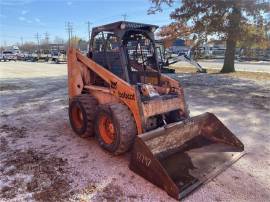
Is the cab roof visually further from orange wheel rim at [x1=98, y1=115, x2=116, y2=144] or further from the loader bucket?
the loader bucket

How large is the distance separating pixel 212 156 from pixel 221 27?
1295 centimetres

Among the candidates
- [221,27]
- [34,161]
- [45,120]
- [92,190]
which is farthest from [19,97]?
[221,27]

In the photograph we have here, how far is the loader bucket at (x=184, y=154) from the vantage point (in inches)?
134

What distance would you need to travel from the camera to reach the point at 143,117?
4160 mm

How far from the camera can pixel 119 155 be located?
14.3 ft

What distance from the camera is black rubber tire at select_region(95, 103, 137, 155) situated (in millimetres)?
4070

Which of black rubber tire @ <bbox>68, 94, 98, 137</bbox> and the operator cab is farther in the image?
black rubber tire @ <bbox>68, 94, 98, 137</bbox>

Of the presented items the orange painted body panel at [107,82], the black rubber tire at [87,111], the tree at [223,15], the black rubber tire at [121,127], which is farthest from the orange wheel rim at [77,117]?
the tree at [223,15]

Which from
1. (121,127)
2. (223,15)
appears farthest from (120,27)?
(223,15)

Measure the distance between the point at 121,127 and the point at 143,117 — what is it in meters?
0.39

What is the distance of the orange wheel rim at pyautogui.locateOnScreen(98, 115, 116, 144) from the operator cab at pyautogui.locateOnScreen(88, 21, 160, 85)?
0.80 metres

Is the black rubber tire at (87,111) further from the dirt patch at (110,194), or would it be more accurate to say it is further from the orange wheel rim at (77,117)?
the dirt patch at (110,194)

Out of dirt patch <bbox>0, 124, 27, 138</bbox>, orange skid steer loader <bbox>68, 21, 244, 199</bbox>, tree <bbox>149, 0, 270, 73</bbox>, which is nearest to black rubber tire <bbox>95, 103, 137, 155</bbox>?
orange skid steer loader <bbox>68, 21, 244, 199</bbox>

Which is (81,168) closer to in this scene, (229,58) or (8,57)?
(229,58)
